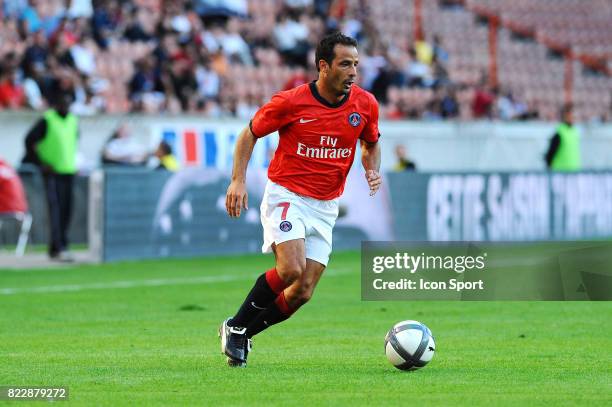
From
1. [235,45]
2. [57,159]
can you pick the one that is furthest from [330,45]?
[235,45]

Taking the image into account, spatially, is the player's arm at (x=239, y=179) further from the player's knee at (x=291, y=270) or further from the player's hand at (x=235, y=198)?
the player's knee at (x=291, y=270)

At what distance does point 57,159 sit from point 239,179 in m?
10.7

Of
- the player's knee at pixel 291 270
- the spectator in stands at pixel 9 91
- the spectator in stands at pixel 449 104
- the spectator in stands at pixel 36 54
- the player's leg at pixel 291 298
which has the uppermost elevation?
the spectator in stands at pixel 449 104

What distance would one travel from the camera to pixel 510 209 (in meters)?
23.4

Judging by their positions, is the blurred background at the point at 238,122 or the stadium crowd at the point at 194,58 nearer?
the blurred background at the point at 238,122

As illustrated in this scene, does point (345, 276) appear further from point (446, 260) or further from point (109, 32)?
point (109, 32)

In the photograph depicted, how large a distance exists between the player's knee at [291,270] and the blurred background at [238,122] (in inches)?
396

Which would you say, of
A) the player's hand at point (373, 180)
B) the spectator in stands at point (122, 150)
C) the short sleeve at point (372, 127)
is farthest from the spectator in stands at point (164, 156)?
the player's hand at point (373, 180)

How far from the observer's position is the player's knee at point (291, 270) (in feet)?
28.0

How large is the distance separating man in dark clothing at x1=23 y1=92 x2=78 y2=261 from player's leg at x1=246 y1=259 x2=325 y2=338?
1019cm

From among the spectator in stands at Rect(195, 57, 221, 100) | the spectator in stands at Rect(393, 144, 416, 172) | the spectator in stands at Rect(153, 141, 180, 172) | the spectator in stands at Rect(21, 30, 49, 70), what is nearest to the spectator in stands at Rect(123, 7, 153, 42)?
the spectator in stands at Rect(195, 57, 221, 100)

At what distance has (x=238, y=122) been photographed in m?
23.0

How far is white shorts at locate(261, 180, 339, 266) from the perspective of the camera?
8.59m

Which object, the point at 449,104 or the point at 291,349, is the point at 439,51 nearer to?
the point at 449,104
